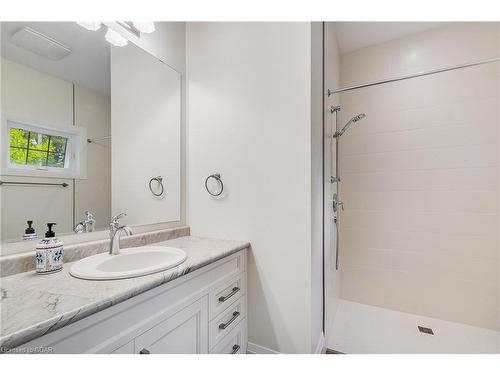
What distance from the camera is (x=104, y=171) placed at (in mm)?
1257

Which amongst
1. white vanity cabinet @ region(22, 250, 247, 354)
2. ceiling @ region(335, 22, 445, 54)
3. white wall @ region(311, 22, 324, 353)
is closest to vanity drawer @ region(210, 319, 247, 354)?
white vanity cabinet @ region(22, 250, 247, 354)

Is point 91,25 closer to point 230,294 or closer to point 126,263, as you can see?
point 126,263

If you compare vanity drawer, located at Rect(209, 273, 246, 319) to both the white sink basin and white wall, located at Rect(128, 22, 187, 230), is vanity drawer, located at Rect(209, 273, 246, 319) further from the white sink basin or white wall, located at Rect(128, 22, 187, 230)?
white wall, located at Rect(128, 22, 187, 230)

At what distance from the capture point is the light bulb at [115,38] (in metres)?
1.27

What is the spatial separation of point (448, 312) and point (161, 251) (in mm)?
2371

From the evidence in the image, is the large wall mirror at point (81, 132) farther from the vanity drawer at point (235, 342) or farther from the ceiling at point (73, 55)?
the vanity drawer at point (235, 342)

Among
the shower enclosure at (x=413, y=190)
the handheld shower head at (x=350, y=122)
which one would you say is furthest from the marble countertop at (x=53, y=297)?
the handheld shower head at (x=350, y=122)

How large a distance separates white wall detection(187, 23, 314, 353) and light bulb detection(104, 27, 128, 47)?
1.66ft

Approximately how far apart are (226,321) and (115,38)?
1682 millimetres

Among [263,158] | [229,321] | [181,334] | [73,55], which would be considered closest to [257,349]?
[229,321]

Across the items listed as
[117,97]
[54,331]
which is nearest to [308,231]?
[54,331]

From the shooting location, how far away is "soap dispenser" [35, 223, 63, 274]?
89 centimetres

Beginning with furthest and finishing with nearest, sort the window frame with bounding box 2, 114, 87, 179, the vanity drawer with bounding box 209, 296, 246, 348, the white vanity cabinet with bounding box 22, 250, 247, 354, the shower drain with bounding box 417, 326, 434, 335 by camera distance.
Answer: the shower drain with bounding box 417, 326, 434, 335
the vanity drawer with bounding box 209, 296, 246, 348
the window frame with bounding box 2, 114, 87, 179
the white vanity cabinet with bounding box 22, 250, 247, 354
